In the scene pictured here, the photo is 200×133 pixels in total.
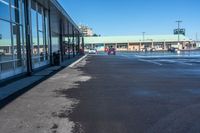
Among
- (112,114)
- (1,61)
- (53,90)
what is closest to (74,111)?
(112,114)

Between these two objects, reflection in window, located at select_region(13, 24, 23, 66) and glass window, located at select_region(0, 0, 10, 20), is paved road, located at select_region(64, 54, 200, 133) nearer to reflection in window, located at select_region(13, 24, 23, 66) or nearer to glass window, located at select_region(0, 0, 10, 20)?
glass window, located at select_region(0, 0, 10, 20)

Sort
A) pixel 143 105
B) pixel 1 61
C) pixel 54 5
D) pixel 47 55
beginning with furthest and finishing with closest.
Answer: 1. pixel 47 55
2. pixel 54 5
3. pixel 1 61
4. pixel 143 105

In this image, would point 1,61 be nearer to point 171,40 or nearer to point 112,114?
→ point 112,114

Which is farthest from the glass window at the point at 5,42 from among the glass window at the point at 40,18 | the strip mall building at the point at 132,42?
the strip mall building at the point at 132,42

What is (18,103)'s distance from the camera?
10172 mm

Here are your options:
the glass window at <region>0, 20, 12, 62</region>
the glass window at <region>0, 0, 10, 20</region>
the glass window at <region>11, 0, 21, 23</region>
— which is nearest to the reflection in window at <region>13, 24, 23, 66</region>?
the glass window at <region>11, 0, 21, 23</region>

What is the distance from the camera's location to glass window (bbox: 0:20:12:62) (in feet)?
51.9

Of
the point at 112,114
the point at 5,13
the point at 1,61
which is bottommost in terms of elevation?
the point at 112,114

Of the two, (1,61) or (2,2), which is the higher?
(2,2)

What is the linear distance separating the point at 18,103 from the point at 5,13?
24.1ft

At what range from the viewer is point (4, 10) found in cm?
1616

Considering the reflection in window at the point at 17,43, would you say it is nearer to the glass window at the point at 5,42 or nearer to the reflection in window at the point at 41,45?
the glass window at the point at 5,42

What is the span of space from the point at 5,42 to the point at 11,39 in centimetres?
57

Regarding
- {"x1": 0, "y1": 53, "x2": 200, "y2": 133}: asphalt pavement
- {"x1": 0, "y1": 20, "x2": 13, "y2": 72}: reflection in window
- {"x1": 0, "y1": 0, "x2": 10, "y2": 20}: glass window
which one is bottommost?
{"x1": 0, "y1": 53, "x2": 200, "y2": 133}: asphalt pavement
